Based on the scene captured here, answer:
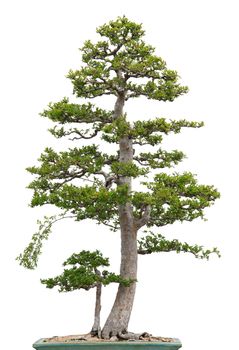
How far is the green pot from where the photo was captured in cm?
849

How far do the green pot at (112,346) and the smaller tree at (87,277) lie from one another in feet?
1.43

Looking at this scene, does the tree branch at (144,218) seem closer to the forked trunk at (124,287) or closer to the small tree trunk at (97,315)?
the forked trunk at (124,287)

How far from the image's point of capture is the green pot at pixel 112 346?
27.9ft

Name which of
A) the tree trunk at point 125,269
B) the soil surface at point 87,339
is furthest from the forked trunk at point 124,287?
the soil surface at point 87,339

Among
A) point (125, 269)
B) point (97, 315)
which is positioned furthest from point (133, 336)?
point (125, 269)

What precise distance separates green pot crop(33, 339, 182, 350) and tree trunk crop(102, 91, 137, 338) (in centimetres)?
42

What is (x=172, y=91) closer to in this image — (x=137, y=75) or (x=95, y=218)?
(x=137, y=75)

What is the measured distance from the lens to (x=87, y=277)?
8852 millimetres

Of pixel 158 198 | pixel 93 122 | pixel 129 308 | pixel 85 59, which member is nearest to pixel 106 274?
pixel 129 308

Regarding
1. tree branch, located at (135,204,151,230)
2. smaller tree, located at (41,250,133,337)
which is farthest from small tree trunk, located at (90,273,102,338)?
tree branch, located at (135,204,151,230)

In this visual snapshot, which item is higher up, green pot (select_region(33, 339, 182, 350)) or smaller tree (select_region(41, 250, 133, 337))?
smaller tree (select_region(41, 250, 133, 337))

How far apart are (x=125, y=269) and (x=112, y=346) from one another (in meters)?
0.90

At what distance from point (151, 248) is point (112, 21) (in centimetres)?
247

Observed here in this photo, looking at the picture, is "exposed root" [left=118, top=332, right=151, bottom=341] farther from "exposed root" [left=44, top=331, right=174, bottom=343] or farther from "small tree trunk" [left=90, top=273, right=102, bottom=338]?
"small tree trunk" [left=90, top=273, right=102, bottom=338]
